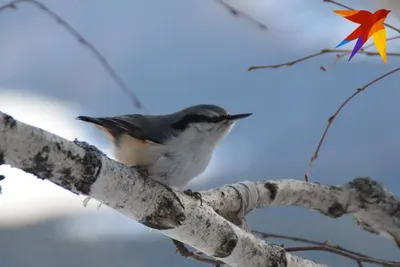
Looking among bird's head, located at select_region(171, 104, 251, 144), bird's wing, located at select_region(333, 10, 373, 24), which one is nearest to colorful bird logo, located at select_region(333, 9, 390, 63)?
bird's wing, located at select_region(333, 10, 373, 24)

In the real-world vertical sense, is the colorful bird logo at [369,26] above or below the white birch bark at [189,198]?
above

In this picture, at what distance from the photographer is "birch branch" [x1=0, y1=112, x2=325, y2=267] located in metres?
0.41

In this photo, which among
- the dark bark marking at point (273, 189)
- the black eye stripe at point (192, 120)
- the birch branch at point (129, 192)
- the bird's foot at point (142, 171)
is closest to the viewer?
the birch branch at point (129, 192)

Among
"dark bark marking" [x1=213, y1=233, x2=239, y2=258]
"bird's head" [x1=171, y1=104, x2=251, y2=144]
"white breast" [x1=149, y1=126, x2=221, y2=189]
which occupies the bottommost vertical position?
"dark bark marking" [x1=213, y1=233, x2=239, y2=258]

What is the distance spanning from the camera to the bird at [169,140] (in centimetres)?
61

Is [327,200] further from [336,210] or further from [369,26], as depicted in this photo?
[369,26]

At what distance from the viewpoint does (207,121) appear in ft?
2.19

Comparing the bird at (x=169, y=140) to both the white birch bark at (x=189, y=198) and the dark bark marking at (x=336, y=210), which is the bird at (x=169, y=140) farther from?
the dark bark marking at (x=336, y=210)

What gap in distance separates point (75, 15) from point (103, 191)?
695mm

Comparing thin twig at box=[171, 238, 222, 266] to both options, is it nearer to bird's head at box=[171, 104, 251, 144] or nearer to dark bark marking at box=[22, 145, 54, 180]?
bird's head at box=[171, 104, 251, 144]

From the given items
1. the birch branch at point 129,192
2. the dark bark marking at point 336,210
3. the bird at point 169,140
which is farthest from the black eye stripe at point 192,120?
the dark bark marking at point 336,210

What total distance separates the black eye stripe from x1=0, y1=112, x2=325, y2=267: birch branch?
10 centimetres

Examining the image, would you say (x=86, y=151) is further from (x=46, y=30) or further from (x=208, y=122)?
(x=46, y=30)

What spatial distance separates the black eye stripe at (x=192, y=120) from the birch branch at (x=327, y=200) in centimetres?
8
